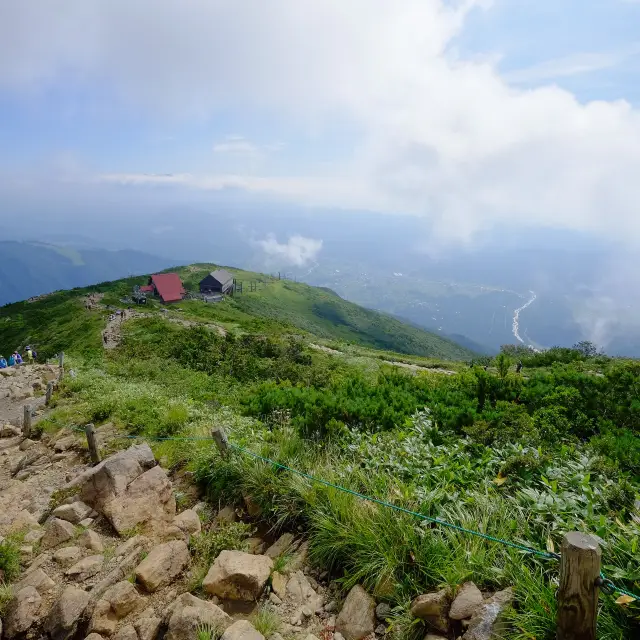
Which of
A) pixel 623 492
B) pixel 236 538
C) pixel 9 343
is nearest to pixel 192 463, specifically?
pixel 236 538

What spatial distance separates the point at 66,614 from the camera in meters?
4.91

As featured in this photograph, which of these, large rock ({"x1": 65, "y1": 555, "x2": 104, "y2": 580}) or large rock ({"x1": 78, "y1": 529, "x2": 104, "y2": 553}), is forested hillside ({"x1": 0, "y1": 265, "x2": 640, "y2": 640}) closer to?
large rock ({"x1": 78, "y1": 529, "x2": 104, "y2": 553})

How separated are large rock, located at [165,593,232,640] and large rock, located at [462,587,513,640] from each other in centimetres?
254

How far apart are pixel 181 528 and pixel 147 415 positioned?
18.8ft

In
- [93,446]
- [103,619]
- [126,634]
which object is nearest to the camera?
[126,634]

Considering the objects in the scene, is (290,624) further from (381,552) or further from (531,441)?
(531,441)

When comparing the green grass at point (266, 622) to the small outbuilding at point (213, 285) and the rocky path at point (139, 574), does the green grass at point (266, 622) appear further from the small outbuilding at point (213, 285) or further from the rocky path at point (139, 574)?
the small outbuilding at point (213, 285)

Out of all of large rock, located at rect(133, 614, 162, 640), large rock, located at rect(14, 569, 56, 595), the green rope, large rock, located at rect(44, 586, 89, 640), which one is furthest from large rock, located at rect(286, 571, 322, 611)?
large rock, located at rect(14, 569, 56, 595)

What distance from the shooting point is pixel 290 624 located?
4668 mm

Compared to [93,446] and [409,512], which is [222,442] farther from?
[93,446]

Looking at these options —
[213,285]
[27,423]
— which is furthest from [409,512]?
[213,285]

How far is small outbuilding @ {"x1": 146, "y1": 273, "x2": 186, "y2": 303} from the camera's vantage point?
77.9 meters

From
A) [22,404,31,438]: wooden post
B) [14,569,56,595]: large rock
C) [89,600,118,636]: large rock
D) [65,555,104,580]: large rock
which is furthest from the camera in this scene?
[22,404,31,438]: wooden post

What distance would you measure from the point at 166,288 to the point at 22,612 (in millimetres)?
79490
